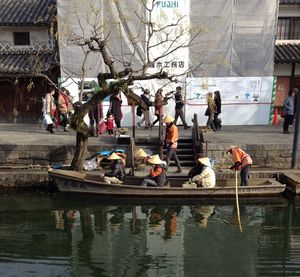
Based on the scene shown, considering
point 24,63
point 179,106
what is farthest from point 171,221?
point 24,63

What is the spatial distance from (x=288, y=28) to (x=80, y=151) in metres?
13.1

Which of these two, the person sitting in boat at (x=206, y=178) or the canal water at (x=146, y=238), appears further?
the person sitting in boat at (x=206, y=178)

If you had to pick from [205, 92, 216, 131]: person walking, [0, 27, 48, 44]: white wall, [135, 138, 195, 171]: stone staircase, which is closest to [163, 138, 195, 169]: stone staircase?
[135, 138, 195, 171]: stone staircase

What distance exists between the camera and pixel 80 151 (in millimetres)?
13023

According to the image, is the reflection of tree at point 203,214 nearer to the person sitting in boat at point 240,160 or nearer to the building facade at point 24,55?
the person sitting in boat at point 240,160

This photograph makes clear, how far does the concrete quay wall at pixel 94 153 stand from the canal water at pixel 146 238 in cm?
176

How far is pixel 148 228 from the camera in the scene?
34.9 feet

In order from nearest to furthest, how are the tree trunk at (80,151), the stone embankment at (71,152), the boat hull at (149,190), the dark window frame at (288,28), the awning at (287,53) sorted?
the boat hull at (149,190) < the tree trunk at (80,151) < the stone embankment at (71,152) < the awning at (287,53) < the dark window frame at (288,28)

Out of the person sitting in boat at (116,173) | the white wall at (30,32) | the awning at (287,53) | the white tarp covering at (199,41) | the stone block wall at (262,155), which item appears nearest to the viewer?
the person sitting in boat at (116,173)

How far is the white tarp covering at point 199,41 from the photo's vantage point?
17.6 meters

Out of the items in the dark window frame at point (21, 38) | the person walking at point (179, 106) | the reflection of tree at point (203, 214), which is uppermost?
the dark window frame at point (21, 38)

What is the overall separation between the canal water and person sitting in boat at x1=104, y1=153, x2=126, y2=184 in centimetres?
73

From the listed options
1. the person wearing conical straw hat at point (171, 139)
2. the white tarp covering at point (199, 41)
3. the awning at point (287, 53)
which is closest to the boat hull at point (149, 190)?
the person wearing conical straw hat at point (171, 139)

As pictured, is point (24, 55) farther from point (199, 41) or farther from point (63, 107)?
point (199, 41)
